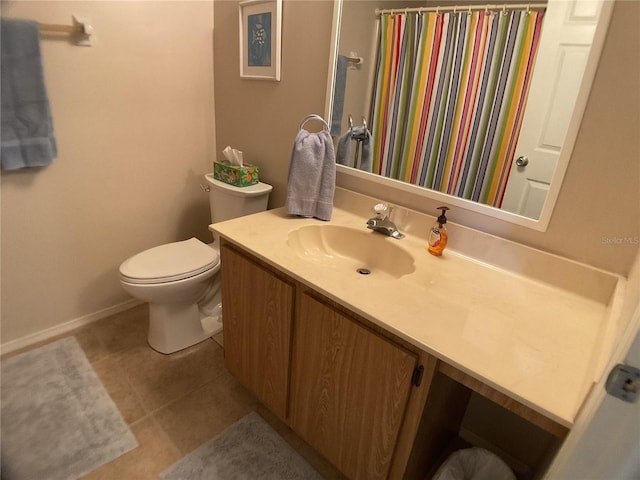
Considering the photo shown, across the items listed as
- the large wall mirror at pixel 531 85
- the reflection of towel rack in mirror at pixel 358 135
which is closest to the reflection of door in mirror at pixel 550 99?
the large wall mirror at pixel 531 85

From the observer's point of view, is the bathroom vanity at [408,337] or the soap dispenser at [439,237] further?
the soap dispenser at [439,237]

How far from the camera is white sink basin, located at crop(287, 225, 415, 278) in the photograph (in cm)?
134

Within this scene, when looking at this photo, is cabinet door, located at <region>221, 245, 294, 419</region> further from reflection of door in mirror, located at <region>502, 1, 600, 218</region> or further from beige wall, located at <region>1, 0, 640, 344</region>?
reflection of door in mirror, located at <region>502, 1, 600, 218</region>

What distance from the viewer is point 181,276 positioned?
Answer: 1645mm

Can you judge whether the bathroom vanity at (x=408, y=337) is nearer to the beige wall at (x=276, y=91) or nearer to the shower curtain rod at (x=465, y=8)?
the beige wall at (x=276, y=91)

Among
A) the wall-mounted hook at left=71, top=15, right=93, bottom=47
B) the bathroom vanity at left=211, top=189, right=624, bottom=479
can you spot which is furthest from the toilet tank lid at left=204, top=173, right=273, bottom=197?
the wall-mounted hook at left=71, top=15, right=93, bottom=47

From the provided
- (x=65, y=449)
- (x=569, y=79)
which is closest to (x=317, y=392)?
(x=65, y=449)

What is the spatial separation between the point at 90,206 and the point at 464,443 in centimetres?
202

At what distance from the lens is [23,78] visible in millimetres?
1439

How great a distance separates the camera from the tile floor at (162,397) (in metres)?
1.37

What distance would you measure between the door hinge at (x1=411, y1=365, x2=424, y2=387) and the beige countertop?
94 millimetres

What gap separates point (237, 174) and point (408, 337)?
1.23 meters

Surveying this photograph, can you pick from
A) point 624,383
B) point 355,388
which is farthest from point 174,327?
point 624,383

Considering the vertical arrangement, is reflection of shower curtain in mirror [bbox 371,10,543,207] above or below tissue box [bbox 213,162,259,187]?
above
